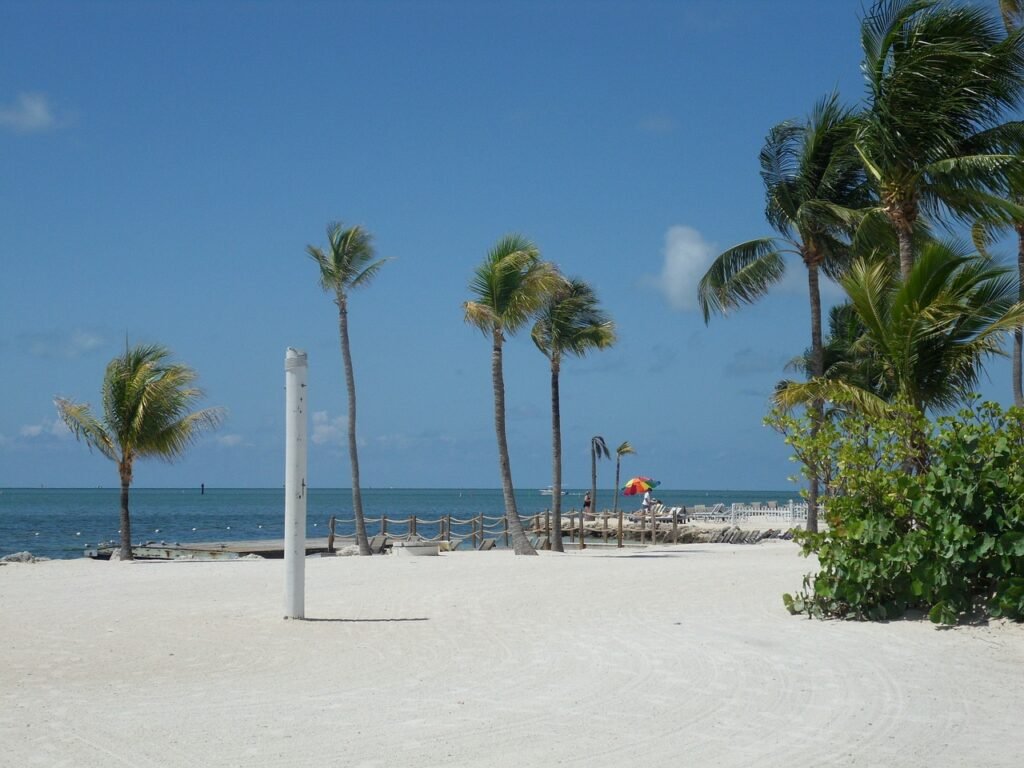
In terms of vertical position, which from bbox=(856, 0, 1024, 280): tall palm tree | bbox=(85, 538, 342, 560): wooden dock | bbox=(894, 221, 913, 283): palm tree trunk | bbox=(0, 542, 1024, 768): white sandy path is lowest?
bbox=(85, 538, 342, 560): wooden dock

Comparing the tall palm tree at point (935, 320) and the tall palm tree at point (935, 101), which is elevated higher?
the tall palm tree at point (935, 101)

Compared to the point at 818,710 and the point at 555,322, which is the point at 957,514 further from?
the point at 555,322

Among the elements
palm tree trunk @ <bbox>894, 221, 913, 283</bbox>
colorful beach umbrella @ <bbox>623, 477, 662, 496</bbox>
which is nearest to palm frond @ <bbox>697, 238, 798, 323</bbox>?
palm tree trunk @ <bbox>894, 221, 913, 283</bbox>

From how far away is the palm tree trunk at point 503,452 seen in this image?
2439cm

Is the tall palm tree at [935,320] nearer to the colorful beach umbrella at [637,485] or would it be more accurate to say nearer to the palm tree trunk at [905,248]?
the palm tree trunk at [905,248]

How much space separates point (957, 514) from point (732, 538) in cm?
3456

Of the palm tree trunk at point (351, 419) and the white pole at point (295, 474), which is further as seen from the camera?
the palm tree trunk at point (351, 419)

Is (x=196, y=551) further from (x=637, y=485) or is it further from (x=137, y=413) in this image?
(x=637, y=485)

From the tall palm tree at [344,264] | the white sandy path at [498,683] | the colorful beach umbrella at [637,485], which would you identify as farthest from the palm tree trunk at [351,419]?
the colorful beach umbrella at [637,485]

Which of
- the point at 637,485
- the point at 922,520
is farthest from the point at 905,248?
the point at 637,485

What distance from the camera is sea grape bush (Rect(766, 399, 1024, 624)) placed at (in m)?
9.77

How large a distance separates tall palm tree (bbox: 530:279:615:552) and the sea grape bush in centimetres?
1624

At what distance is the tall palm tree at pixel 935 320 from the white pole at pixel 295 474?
21.3 feet

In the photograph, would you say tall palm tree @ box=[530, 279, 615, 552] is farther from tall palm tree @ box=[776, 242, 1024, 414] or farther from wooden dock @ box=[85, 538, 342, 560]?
tall palm tree @ box=[776, 242, 1024, 414]
